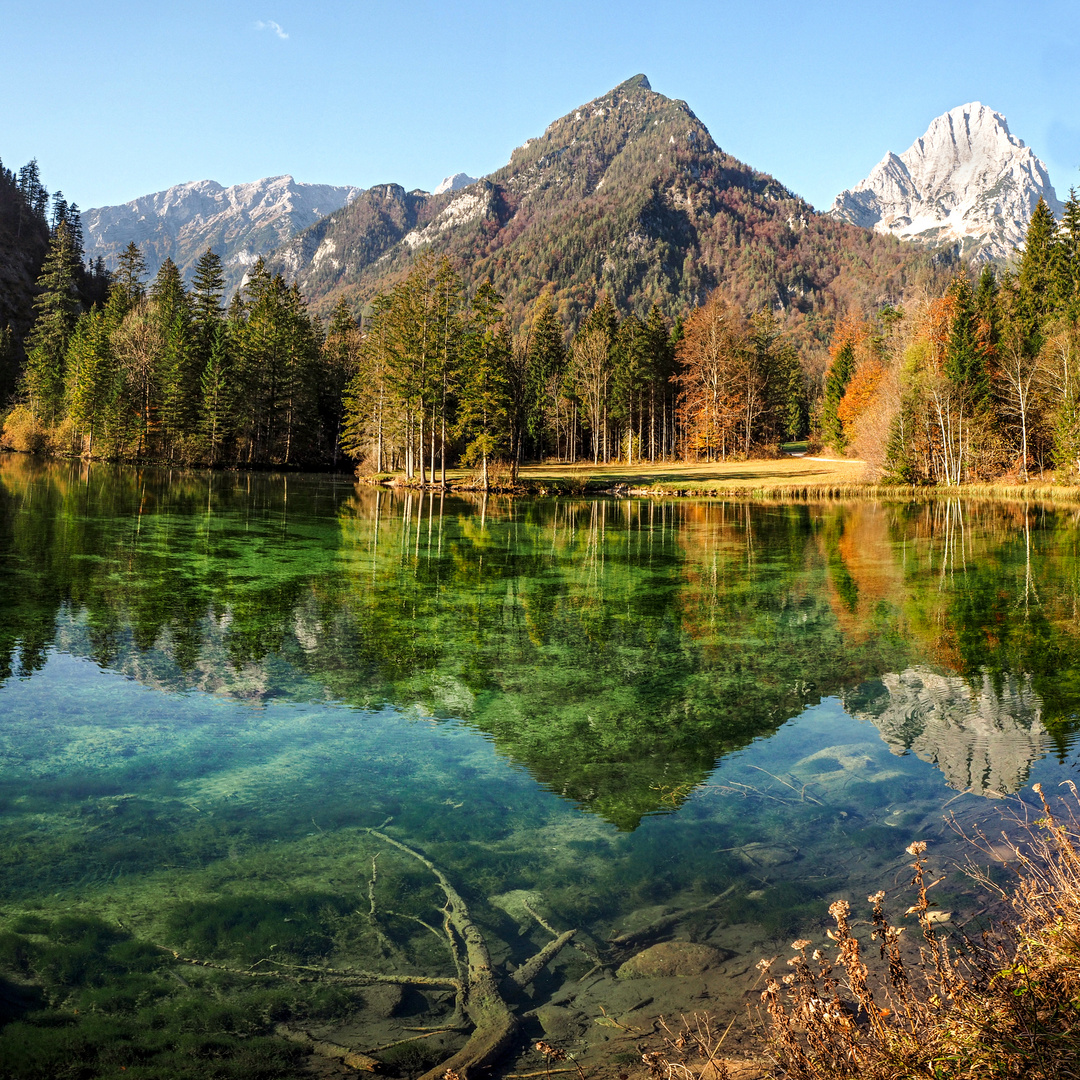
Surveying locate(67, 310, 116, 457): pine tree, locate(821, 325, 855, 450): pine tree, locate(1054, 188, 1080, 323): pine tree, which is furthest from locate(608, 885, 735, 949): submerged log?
locate(821, 325, 855, 450): pine tree

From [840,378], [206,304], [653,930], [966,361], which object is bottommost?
[653,930]

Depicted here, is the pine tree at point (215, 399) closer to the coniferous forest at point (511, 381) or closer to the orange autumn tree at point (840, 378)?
the coniferous forest at point (511, 381)

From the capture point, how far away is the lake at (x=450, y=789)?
161 inches

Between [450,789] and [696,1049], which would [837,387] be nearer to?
[450,789]

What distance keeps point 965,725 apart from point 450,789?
5.92 metres

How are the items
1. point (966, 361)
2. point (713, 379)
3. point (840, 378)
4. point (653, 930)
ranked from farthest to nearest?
point (840, 378), point (713, 379), point (966, 361), point (653, 930)

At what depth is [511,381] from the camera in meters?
52.3

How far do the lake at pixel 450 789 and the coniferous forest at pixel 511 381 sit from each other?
36314mm

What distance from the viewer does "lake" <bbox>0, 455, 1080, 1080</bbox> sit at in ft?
13.4

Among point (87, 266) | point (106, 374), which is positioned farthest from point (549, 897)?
point (87, 266)

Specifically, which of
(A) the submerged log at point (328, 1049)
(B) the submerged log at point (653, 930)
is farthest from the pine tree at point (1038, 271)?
(A) the submerged log at point (328, 1049)

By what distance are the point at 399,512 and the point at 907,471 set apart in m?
33.4

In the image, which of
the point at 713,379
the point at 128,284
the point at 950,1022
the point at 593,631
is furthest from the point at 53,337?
the point at 950,1022

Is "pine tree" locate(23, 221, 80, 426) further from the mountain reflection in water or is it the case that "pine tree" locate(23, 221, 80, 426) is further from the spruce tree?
the spruce tree
